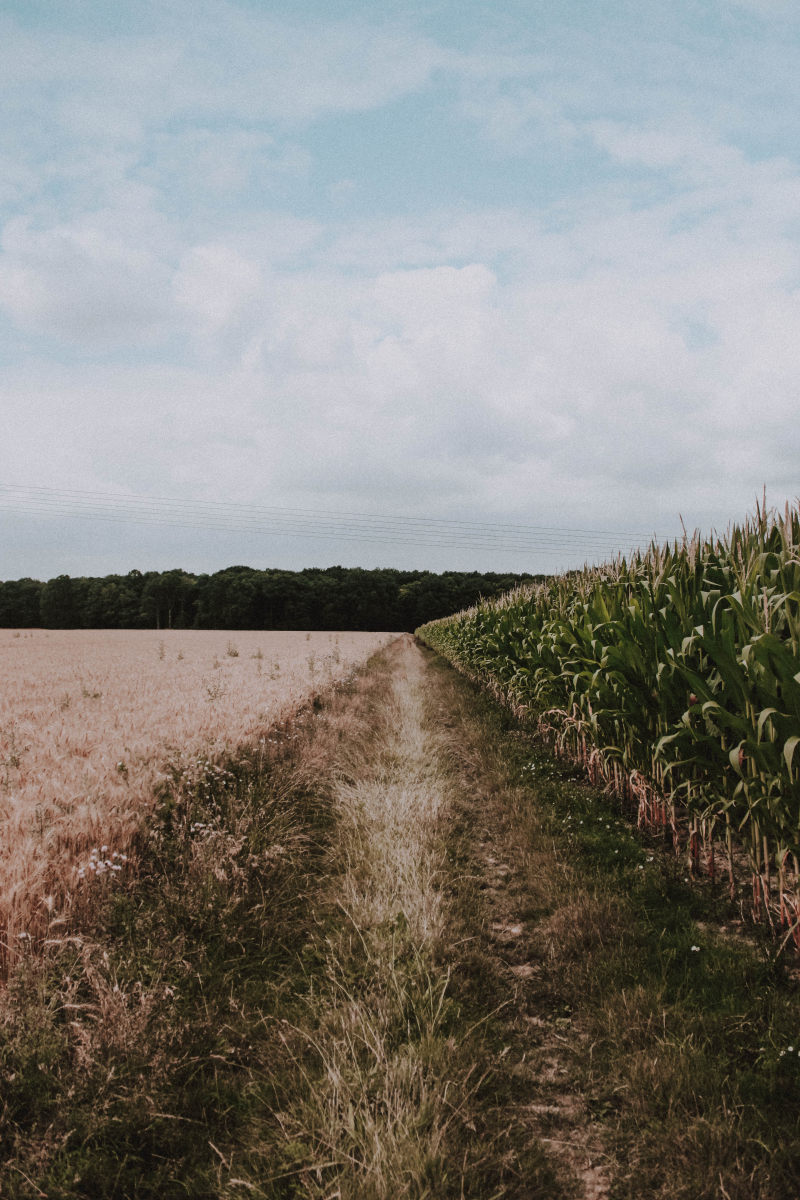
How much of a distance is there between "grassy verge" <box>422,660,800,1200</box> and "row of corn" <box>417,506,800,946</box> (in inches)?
19.5

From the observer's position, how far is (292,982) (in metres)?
3.28

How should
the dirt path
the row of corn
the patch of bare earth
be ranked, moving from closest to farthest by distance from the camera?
the dirt path
the patch of bare earth
the row of corn

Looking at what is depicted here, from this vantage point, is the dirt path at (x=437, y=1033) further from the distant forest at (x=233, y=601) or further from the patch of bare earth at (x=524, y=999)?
the distant forest at (x=233, y=601)

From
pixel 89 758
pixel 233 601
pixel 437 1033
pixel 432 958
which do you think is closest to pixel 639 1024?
pixel 437 1033

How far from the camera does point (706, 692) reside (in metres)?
4.05

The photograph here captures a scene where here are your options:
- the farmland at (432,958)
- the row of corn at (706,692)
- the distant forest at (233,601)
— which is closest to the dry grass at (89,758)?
the farmland at (432,958)

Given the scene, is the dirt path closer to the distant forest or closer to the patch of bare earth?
the patch of bare earth

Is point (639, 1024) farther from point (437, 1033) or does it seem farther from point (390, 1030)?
point (390, 1030)

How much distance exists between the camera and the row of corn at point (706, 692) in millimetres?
3424

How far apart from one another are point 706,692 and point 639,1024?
209 centimetres

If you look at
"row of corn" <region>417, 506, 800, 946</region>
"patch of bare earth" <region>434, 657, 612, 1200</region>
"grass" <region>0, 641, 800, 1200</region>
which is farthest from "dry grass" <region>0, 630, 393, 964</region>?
"row of corn" <region>417, 506, 800, 946</region>

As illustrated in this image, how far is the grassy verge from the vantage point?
2150 millimetres

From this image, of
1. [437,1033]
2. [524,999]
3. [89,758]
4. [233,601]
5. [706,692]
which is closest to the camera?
[437,1033]

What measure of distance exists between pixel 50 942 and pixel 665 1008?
2987mm
